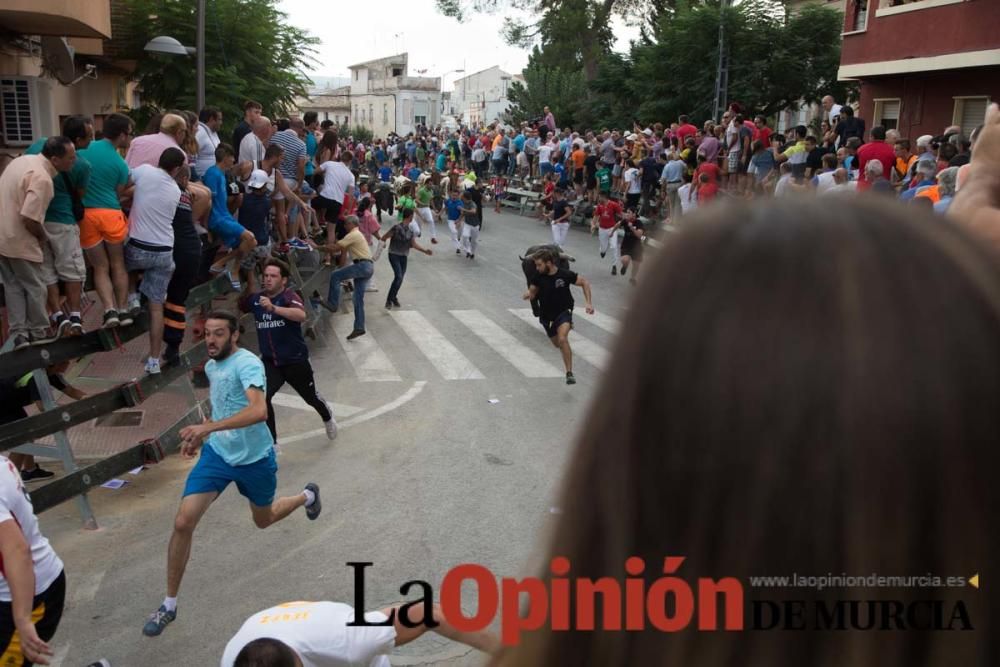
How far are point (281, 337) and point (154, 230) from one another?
1.59m

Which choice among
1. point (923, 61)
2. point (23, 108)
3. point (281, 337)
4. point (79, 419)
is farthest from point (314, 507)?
point (923, 61)

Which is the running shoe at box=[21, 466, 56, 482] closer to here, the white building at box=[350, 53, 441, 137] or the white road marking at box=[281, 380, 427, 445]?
the white road marking at box=[281, 380, 427, 445]

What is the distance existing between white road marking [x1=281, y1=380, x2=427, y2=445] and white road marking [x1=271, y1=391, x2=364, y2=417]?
0.19 meters

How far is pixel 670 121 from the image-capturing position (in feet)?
102

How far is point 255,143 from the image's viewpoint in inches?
501

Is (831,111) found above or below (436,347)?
above

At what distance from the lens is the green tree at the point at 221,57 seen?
1962 centimetres

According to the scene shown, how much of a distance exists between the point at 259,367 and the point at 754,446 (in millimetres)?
6014

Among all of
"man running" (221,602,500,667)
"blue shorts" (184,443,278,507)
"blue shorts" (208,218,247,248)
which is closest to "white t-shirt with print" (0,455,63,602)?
"man running" (221,602,500,667)

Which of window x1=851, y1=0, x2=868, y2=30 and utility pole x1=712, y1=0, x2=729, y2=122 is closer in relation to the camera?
window x1=851, y1=0, x2=868, y2=30

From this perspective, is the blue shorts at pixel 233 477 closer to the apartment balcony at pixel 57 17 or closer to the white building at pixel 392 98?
the apartment balcony at pixel 57 17

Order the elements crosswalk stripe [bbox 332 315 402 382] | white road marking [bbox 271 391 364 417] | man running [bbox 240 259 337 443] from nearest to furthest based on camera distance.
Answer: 1. man running [bbox 240 259 337 443]
2. white road marking [bbox 271 391 364 417]
3. crosswalk stripe [bbox 332 315 402 382]

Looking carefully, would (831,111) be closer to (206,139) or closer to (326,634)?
(206,139)

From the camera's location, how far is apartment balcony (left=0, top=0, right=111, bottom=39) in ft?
42.2
